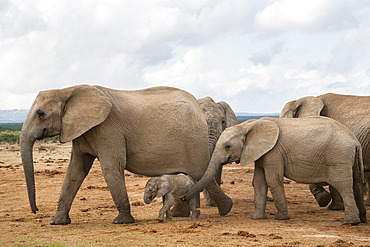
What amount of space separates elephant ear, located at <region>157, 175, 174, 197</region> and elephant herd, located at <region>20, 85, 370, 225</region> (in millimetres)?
144

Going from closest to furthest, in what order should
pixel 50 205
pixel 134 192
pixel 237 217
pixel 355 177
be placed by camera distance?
pixel 355 177
pixel 237 217
pixel 50 205
pixel 134 192

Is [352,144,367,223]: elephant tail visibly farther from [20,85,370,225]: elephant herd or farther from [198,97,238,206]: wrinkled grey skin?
[198,97,238,206]: wrinkled grey skin

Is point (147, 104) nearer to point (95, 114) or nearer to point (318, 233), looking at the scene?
point (95, 114)

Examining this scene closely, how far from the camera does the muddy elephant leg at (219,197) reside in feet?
31.1

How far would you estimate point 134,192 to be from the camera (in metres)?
13.4

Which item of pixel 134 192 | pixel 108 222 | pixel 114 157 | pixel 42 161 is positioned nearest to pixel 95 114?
pixel 114 157

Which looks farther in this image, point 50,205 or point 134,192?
point 134,192

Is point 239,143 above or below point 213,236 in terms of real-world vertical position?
above

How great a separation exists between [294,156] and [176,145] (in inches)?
78.2

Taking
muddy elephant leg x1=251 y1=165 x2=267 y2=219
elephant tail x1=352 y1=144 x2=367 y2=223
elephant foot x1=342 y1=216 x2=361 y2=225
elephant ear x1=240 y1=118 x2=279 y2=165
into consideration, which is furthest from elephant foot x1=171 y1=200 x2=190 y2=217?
elephant tail x1=352 y1=144 x2=367 y2=223

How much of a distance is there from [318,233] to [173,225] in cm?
221

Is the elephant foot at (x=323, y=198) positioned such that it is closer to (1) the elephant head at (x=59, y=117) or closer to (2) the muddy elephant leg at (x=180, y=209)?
(2) the muddy elephant leg at (x=180, y=209)

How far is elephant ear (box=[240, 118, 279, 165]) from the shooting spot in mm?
8844

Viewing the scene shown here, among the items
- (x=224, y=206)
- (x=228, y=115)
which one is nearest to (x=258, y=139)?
(x=224, y=206)
